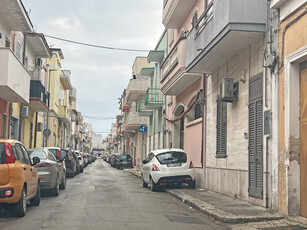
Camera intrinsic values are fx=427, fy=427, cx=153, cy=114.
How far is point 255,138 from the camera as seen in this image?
36.9 ft

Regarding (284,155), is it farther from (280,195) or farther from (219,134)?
(219,134)

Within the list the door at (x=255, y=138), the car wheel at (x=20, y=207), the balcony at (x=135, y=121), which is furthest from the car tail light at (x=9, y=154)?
the balcony at (x=135, y=121)

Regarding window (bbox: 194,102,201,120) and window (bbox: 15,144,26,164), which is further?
window (bbox: 194,102,201,120)

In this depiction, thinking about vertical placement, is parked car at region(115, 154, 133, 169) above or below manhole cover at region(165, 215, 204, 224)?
above

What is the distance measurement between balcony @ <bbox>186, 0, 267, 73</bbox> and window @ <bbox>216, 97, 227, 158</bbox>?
57.5 inches

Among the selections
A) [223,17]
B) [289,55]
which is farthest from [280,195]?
[223,17]

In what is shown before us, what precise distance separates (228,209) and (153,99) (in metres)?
19.5

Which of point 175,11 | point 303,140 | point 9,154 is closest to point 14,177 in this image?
point 9,154

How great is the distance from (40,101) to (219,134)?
12027mm

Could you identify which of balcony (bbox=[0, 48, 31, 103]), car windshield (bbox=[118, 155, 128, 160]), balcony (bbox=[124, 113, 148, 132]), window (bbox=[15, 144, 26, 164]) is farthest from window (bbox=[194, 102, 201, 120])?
car windshield (bbox=[118, 155, 128, 160])

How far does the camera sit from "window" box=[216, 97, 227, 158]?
14.1 m

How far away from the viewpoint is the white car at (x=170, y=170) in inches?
611

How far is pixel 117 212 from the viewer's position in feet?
31.6

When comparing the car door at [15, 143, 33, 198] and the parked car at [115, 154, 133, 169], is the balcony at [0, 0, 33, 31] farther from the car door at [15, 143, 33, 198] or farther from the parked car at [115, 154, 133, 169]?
the parked car at [115, 154, 133, 169]
